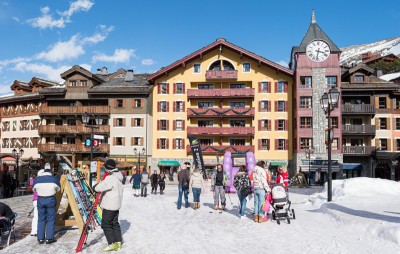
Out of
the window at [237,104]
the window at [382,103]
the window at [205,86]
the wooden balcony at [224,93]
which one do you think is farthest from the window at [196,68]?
the window at [382,103]

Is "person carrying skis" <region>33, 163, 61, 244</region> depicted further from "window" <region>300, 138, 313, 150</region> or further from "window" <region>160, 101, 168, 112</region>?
"window" <region>160, 101, 168, 112</region>

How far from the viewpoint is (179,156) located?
44.2 metres

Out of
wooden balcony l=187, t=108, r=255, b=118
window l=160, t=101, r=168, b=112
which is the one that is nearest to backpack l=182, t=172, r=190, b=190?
wooden balcony l=187, t=108, r=255, b=118

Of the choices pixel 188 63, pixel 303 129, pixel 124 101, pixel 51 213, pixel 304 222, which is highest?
pixel 188 63

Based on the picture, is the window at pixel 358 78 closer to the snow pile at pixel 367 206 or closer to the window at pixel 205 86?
the window at pixel 205 86

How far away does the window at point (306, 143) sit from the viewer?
1604 inches

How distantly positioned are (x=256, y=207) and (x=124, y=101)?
3675cm

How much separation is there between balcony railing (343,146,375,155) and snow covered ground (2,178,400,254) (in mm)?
29473

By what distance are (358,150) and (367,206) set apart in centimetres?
3167

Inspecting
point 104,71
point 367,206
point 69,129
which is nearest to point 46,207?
point 367,206

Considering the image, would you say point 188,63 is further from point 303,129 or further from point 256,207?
point 256,207

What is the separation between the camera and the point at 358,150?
1639 inches

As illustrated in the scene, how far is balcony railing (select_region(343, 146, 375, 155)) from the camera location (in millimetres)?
41375

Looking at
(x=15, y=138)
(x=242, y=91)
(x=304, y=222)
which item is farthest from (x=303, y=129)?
(x=15, y=138)
